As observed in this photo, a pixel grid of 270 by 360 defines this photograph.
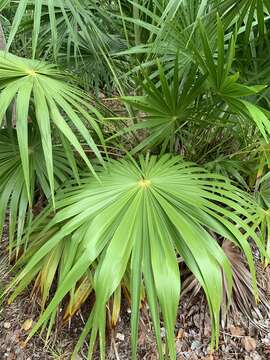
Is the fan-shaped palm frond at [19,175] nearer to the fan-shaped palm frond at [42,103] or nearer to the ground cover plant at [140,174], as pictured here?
the ground cover plant at [140,174]

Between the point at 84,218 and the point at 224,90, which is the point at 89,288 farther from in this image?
the point at 224,90

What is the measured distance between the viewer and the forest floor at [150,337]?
141 cm

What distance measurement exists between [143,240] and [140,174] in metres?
0.30

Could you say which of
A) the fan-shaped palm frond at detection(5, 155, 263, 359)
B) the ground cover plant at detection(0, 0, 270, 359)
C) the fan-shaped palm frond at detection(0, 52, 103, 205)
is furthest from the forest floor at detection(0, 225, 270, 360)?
the fan-shaped palm frond at detection(0, 52, 103, 205)

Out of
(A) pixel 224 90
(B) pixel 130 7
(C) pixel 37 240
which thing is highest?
(B) pixel 130 7

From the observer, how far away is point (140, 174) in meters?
1.26

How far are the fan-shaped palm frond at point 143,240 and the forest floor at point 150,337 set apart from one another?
29cm

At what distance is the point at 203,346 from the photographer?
1447mm

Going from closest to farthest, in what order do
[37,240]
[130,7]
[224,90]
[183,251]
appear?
[183,251], [224,90], [37,240], [130,7]

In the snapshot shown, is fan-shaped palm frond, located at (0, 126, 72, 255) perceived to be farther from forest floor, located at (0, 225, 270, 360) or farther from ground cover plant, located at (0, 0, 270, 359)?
forest floor, located at (0, 225, 270, 360)

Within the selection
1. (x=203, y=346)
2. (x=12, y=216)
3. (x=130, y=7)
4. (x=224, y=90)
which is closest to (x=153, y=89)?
(x=224, y=90)

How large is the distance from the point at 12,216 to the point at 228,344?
0.87m

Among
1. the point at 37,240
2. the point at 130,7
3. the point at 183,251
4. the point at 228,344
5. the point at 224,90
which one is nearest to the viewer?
the point at 183,251

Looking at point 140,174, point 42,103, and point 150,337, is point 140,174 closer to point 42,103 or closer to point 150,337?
point 42,103
